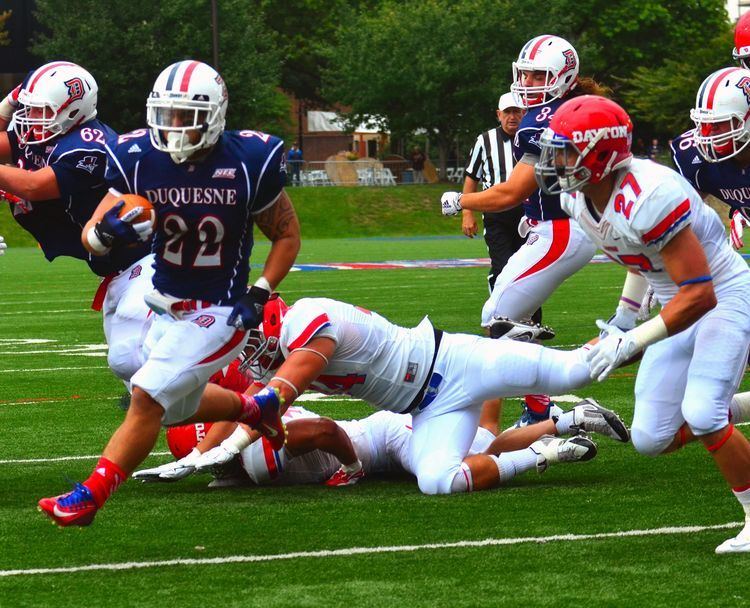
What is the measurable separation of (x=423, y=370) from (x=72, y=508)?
5.58ft

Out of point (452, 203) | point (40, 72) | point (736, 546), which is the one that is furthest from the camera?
point (452, 203)

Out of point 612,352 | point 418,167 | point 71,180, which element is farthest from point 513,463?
point 418,167

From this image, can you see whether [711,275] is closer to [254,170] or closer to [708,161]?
[708,161]

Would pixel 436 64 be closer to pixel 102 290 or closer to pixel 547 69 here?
pixel 547 69

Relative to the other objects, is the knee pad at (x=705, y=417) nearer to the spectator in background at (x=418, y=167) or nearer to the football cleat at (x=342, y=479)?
the football cleat at (x=342, y=479)

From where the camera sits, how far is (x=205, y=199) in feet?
16.9

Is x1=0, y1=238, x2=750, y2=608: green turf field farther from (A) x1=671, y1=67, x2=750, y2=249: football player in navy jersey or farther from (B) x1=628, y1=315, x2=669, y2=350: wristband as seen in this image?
(A) x1=671, y1=67, x2=750, y2=249: football player in navy jersey

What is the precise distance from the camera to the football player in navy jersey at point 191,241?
504 cm

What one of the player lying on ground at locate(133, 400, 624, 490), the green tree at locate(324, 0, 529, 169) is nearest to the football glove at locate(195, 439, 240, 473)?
the player lying on ground at locate(133, 400, 624, 490)

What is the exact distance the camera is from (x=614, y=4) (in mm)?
45969

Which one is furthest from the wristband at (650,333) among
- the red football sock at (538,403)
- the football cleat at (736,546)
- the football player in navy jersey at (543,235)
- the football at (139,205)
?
the football player in navy jersey at (543,235)

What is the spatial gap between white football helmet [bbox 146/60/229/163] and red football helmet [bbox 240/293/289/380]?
84cm

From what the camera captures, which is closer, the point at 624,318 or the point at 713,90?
the point at 713,90

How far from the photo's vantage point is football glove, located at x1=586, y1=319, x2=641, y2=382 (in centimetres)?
464
